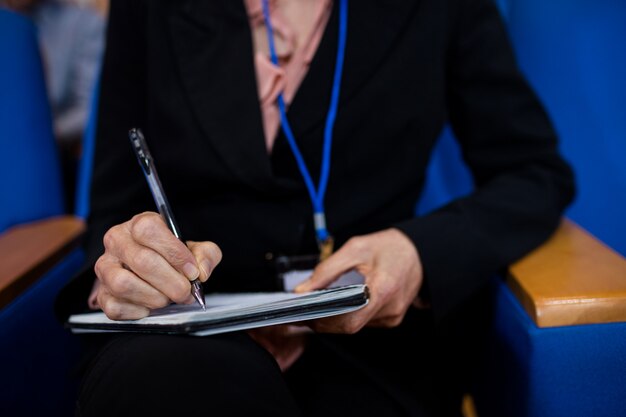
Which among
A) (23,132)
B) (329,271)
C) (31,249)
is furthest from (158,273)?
(23,132)

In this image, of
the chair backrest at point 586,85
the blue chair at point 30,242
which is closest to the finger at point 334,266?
the blue chair at point 30,242

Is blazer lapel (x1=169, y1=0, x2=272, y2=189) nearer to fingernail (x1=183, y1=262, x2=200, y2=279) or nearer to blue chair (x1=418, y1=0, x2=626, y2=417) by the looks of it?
fingernail (x1=183, y1=262, x2=200, y2=279)

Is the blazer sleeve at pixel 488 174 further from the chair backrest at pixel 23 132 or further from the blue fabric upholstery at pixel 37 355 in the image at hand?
the chair backrest at pixel 23 132

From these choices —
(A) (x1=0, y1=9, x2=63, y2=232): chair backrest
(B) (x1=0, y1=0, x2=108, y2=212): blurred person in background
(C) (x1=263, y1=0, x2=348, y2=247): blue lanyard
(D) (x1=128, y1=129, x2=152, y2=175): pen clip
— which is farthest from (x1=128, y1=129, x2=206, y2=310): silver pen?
(B) (x1=0, y1=0, x2=108, y2=212): blurred person in background

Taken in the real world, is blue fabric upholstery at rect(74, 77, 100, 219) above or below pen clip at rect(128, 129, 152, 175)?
below

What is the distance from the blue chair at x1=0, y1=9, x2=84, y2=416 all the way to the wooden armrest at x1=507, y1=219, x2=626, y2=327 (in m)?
0.58

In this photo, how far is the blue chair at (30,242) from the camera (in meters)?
0.60

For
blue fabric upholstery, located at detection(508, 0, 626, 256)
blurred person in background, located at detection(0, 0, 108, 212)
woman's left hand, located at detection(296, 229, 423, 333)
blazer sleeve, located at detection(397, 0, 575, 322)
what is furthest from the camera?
blurred person in background, located at detection(0, 0, 108, 212)

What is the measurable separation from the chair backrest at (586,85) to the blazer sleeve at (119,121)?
2.10ft

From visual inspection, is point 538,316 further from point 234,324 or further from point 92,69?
point 92,69

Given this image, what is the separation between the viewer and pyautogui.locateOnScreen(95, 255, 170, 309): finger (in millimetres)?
407

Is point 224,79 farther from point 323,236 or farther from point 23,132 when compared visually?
point 23,132

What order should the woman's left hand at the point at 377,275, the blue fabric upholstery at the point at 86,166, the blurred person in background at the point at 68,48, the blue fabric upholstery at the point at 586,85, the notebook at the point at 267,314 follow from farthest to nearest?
the blurred person in background at the point at 68,48 < the blue fabric upholstery at the point at 86,166 < the blue fabric upholstery at the point at 586,85 < the woman's left hand at the point at 377,275 < the notebook at the point at 267,314

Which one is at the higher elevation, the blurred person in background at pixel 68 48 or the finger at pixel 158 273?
the blurred person in background at pixel 68 48
